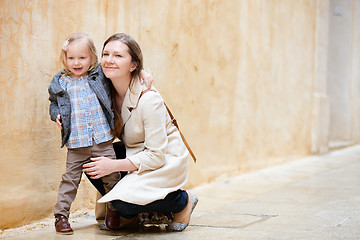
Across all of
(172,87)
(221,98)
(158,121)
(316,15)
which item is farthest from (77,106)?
(316,15)

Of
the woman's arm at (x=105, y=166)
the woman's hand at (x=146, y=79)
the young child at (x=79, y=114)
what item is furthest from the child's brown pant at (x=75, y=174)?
the woman's hand at (x=146, y=79)

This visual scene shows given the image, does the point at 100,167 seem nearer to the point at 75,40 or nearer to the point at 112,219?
the point at 112,219

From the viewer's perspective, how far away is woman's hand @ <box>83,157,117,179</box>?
3232 mm

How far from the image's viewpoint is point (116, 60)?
3.32 meters

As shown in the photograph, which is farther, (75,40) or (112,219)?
(112,219)

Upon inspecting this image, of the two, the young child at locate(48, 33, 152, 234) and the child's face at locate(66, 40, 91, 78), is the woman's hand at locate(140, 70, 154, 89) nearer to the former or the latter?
the young child at locate(48, 33, 152, 234)

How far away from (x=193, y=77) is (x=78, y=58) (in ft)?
7.50

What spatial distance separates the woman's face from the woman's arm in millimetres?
474

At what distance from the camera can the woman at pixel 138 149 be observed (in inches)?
128

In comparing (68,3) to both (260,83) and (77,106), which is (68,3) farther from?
(260,83)

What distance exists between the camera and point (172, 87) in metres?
5.25

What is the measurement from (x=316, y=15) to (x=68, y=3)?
5.83 m

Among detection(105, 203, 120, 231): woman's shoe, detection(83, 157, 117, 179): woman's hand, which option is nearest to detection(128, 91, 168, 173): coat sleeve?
detection(83, 157, 117, 179): woman's hand

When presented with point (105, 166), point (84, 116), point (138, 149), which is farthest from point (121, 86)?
point (105, 166)
